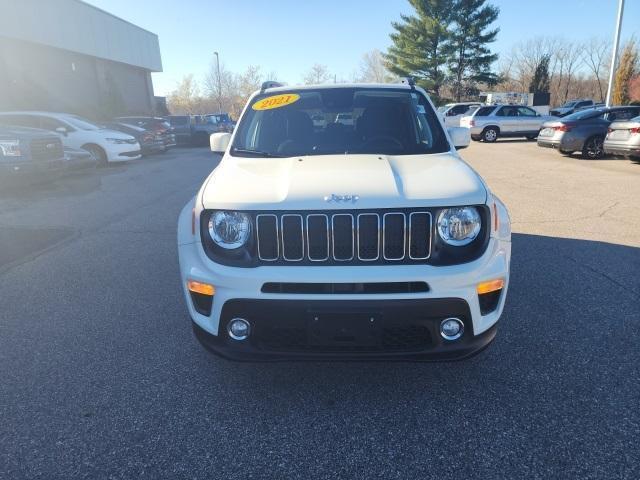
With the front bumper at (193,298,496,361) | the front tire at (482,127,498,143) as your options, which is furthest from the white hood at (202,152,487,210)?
the front tire at (482,127,498,143)

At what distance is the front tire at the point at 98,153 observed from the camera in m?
13.8

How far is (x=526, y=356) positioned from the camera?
308 centimetres

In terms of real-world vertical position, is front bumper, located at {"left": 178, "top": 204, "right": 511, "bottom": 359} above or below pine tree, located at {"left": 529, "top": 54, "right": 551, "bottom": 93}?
below

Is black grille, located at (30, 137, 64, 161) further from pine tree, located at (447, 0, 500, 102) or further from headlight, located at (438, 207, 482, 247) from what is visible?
pine tree, located at (447, 0, 500, 102)

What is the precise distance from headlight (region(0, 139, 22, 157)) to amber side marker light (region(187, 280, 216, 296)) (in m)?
8.70

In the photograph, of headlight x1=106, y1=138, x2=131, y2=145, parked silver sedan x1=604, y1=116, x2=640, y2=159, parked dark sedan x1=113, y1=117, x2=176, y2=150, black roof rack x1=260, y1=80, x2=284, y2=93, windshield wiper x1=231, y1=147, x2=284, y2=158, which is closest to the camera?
windshield wiper x1=231, y1=147, x2=284, y2=158

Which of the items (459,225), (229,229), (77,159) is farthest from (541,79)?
(229,229)

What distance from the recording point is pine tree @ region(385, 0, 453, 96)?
142 ft

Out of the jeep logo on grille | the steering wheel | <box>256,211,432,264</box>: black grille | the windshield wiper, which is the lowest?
<box>256,211,432,264</box>: black grille

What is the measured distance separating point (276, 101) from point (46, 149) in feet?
26.5

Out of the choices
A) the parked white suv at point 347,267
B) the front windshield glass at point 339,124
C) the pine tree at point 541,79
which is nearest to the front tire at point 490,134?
the front windshield glass at point 339,124

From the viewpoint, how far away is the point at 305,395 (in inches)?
108

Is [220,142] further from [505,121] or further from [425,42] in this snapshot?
[425,42]

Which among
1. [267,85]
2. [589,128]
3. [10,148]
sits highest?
[267,85]
